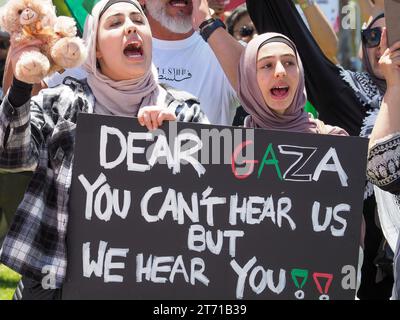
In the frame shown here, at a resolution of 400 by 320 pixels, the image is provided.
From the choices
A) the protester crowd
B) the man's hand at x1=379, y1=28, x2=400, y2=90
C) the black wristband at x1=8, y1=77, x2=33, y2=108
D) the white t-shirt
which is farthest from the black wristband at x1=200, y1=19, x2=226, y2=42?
the black wristband at x1=8, y1=77, x2=33, y2=108

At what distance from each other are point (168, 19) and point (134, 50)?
1.11 m

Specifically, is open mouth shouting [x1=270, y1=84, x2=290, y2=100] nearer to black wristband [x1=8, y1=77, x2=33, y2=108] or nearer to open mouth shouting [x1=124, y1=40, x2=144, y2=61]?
open mouth shouting [x1=124, y1=40, x2=144, y2=61]

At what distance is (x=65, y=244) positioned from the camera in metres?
3.26

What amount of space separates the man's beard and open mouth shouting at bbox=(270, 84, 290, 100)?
0.92 m

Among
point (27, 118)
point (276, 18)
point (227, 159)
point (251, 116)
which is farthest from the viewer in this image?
point (276, 18)

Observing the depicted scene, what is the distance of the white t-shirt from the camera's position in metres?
4.45

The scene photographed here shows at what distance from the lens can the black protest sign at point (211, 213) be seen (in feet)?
10.7

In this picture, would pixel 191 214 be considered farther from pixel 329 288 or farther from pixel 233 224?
pixel 329 288

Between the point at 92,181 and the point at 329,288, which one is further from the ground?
the point at 92,181

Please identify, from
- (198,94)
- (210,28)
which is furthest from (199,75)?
(210,28)

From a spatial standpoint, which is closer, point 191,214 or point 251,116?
point 191,214
